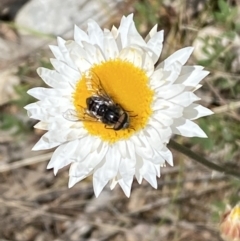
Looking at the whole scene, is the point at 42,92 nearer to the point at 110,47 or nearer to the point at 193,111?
the point at 110,47

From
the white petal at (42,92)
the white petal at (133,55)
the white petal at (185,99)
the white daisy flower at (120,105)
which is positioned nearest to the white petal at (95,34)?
the white daisy flower at (120,105)

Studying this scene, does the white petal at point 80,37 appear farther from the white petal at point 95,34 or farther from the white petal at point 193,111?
the white petal at point 193,111

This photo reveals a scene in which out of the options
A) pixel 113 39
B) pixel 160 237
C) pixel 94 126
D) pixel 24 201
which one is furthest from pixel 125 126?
pixel 24 201

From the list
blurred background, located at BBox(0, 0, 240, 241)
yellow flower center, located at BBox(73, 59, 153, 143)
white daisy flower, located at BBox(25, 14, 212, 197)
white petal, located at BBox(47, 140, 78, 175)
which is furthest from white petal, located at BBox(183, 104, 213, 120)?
blurred background, located at BBox(0, 0, 240, 241)

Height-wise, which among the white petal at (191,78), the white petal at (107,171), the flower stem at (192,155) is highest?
the white petal at (191,78)

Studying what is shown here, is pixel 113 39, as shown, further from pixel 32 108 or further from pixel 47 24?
pixel 47 24

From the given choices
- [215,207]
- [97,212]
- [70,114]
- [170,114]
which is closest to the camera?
[170,114]

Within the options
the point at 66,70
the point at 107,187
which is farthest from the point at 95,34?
the point at 107,187
